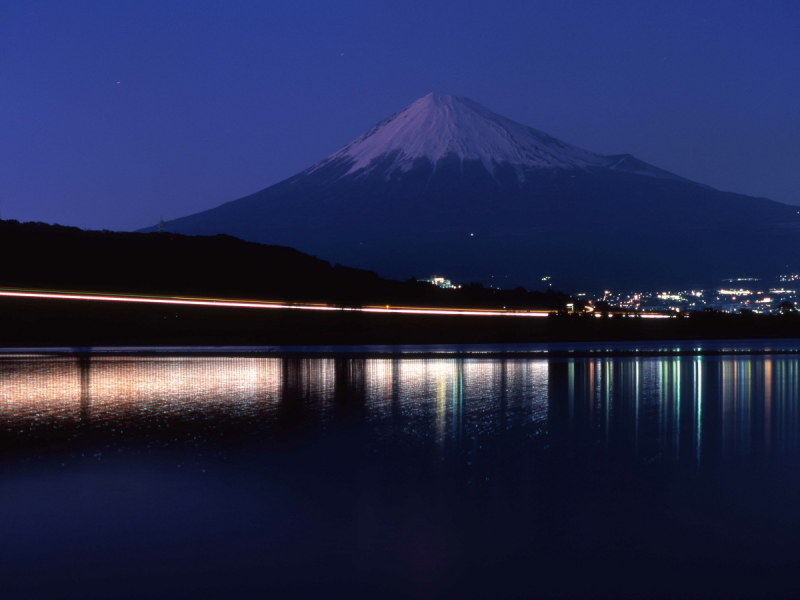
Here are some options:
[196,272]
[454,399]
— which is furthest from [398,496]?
[196,272]

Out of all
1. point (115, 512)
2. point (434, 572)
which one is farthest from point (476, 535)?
point (115, 512)

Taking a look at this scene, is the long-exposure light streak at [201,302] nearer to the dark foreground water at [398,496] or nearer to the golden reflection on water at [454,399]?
the golden reflection on water at [454,399]

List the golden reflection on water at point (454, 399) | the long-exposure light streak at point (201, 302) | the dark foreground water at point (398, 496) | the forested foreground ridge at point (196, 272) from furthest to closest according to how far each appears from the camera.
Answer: the forested foreground ridge at point (196, 272), the long-exposure light streak at point (201, 302), the golden reflection on water at point (454, 399), the dark foreground water at point (398, 496)

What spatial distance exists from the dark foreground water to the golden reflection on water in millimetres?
102

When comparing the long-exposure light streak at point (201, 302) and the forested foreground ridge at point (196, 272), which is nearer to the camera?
the long-exposure light streak at point (201, 302)

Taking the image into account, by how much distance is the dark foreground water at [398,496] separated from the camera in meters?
5.36

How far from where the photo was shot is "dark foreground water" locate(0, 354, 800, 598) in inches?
211

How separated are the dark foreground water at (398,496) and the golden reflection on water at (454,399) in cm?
10

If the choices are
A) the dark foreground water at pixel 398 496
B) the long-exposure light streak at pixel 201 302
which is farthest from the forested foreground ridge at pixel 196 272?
the dark foreground water at pixel 398 496

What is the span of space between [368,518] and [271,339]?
34110 mm

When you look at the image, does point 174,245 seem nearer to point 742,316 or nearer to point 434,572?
point 742,316

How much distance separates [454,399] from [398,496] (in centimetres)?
758

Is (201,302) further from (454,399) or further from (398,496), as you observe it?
(398,496)

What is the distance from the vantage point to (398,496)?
24.1ft
